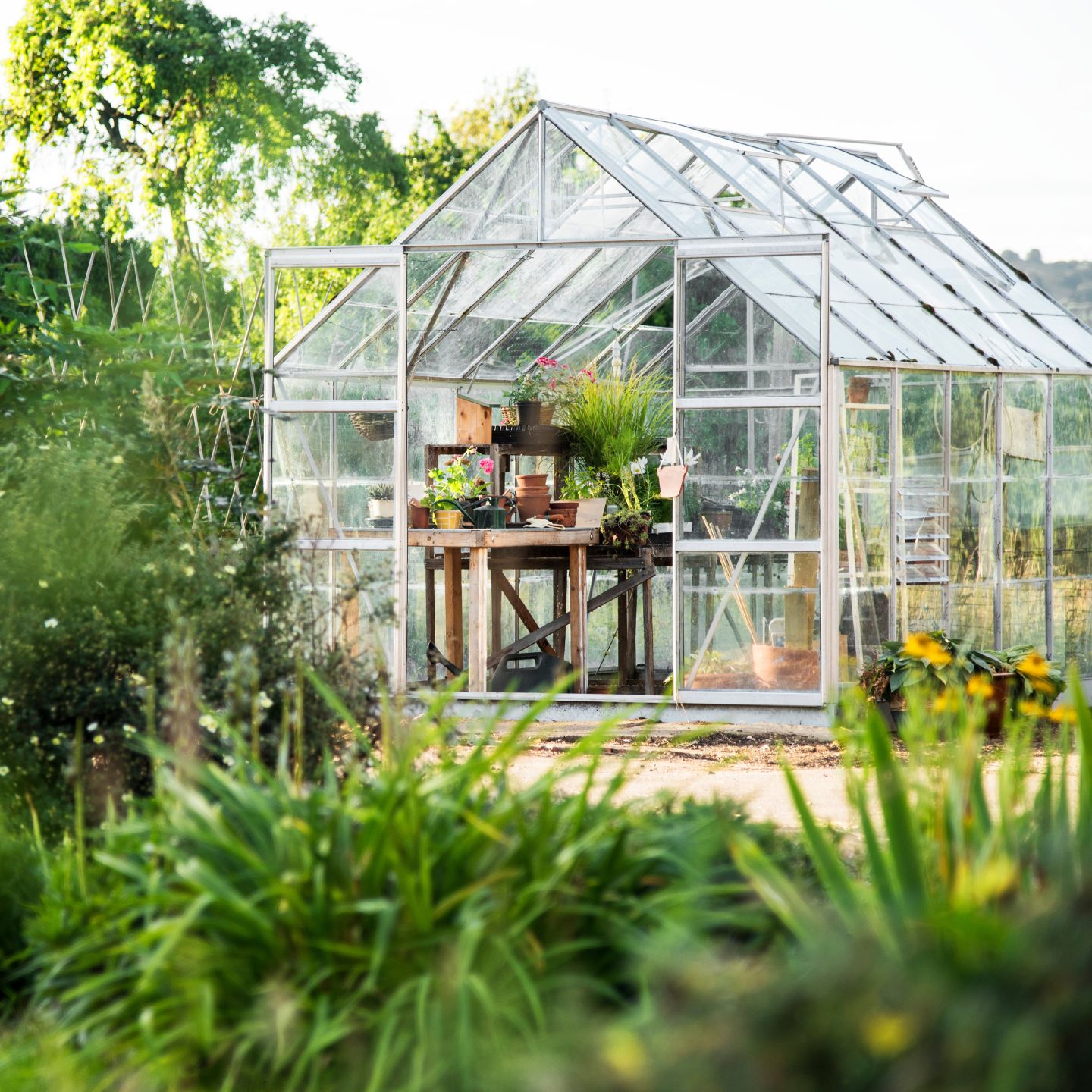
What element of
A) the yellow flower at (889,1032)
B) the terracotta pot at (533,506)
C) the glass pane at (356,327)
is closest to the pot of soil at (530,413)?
the terracotta pot at (533,506)

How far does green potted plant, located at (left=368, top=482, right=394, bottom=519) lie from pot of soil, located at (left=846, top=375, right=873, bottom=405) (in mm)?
2932

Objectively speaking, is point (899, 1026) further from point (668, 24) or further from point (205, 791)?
point (668, 24)

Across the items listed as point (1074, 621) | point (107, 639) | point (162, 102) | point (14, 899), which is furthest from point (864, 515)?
point (162, 102)

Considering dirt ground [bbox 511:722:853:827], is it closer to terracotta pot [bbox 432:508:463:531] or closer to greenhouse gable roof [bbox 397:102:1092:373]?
terracotta pot [bbox 432:508:463:531]

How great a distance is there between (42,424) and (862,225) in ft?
22.8

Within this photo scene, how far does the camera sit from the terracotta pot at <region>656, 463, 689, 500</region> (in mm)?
8430

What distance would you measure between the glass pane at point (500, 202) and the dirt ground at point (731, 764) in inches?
127

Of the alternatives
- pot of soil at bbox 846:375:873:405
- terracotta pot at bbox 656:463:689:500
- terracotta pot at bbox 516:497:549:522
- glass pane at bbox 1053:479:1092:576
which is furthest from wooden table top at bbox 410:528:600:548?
glass pane at bbox 1053:479:1092:576

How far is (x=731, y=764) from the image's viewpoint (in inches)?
266

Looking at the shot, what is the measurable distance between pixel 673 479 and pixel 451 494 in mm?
1578

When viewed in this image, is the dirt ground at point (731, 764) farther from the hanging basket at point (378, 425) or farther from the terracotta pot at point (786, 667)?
the hanging basket at point (378, 425)

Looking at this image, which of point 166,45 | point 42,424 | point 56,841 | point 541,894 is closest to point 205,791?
point 56,841

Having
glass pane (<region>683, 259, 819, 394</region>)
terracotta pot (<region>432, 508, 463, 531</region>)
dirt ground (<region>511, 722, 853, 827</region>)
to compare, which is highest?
glass pane (<region>683, 259, 819, 394</region>)

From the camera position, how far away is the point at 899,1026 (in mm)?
1400
